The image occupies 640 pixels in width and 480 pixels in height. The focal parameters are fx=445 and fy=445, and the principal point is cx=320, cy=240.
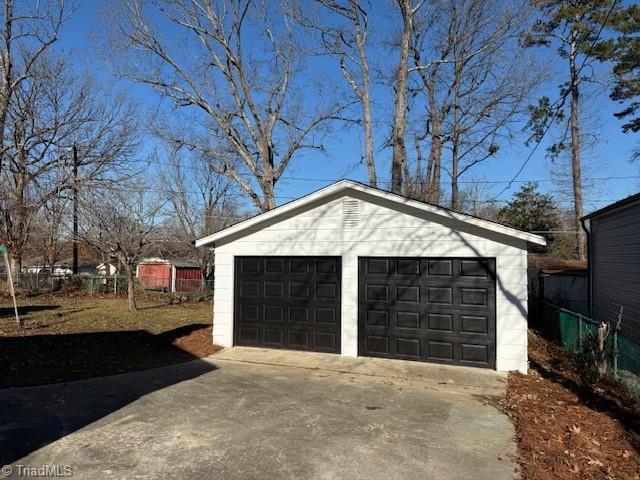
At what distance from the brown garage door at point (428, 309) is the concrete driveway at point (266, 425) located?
1.96 feet

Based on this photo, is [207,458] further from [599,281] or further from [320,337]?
[599,281]

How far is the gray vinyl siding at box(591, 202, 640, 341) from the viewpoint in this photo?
32.4 feet

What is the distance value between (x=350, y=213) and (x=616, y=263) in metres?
7.18

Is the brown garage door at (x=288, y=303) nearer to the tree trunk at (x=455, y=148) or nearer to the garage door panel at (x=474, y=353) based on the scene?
the garage door panel at (x=474, y=353)

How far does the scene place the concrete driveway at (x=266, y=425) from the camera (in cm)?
415

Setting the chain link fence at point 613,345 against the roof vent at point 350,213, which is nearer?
the chain link fence at point 613,345

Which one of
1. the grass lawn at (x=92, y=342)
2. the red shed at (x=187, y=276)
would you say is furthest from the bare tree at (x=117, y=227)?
the red shed at (x=187, y=276)

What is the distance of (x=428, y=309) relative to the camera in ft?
28.1

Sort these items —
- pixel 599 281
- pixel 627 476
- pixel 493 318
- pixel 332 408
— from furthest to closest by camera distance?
pixel 599 281, pixel 493 318, pixel 332 408, pixel 627 476

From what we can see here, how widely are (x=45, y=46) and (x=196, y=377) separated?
73.4 ft

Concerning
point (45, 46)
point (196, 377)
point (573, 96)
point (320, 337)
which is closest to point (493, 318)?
point (320, 337)

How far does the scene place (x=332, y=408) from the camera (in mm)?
5965

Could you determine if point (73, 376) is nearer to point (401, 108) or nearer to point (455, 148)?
point (401, 108)

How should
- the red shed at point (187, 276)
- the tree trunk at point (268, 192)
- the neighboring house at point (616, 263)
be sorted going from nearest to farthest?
the neighboring house at point (616, 263), the tree trunk at point (268, 192), the red shed at point (187, 276)
